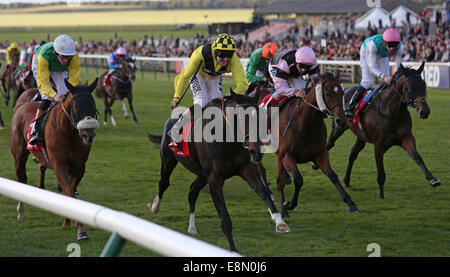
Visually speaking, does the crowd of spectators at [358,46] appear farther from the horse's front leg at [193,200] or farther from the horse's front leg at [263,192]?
the horse's front leg at [263,192]

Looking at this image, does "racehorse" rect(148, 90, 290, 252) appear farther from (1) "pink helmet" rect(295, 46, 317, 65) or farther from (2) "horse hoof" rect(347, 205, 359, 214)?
(1) "pink helmet" rect(295, 46, 317, 65)

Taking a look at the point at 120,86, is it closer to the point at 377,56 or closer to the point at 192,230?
→ the point at 377,56

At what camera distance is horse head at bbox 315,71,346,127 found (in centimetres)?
684

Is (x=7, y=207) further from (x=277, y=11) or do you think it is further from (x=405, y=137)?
(x=277, y=11)

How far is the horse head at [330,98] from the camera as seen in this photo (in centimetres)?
684

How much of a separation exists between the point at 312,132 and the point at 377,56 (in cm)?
234

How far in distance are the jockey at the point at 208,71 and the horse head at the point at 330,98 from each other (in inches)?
35.5

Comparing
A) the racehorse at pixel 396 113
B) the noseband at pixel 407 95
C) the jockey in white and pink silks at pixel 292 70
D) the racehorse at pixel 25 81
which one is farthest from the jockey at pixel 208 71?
the racehorse at pixel 25 81

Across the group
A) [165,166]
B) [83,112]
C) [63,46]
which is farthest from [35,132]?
[165,166]

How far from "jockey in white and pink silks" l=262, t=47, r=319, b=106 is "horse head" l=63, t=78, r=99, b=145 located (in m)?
2.27

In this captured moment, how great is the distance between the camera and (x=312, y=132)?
23.2 ft

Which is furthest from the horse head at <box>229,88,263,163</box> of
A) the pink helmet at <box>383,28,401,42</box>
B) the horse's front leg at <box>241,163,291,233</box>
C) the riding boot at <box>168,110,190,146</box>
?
the pink helmet at <box>383,28,401,42</box>

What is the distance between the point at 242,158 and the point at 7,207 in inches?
132

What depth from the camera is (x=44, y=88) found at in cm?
684
